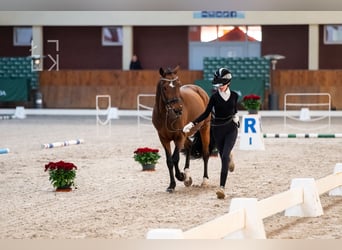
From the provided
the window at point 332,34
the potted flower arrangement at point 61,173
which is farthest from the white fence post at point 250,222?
the window at point 332,34

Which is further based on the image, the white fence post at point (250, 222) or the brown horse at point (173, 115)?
the brown horse at point (173, 115)

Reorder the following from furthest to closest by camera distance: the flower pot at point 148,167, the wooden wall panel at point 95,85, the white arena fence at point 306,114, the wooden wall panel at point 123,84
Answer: the wooden wall panel at point 95,85, the wooden wall panel at point 123,84, the white arena fence at point 306,114, the flower pot at point 148,167

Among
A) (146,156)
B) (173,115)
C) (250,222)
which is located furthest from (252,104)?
(250,222)

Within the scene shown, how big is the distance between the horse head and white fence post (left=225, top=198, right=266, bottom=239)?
141 inches

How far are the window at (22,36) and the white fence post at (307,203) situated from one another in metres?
27.7

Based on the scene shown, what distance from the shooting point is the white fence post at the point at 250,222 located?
5.66m

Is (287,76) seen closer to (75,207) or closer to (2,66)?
(2,66)

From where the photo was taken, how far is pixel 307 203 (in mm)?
7574

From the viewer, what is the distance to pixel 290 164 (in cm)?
1302

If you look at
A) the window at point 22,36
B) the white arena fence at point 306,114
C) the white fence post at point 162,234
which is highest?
the window at point 22,36

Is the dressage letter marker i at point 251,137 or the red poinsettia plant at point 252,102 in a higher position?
the red poinsettia plant at point 252,102

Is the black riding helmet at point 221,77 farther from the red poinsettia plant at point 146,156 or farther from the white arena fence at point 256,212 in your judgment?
the red poinsettia plant at point 146,156
